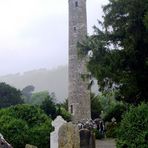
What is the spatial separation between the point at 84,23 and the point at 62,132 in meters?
34.0

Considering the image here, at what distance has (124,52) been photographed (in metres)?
24.3

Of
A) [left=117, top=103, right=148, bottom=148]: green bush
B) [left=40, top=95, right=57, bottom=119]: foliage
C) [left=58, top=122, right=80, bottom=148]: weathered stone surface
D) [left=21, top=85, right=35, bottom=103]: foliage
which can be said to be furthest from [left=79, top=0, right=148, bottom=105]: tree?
[left=21, top=85, right=35, bottom=103]: foliage

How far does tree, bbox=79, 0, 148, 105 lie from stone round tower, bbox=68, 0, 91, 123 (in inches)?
873

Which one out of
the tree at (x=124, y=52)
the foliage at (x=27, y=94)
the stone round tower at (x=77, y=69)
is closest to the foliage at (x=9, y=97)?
the stone round tower at (x=77, y=69)

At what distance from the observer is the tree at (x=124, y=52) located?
77.2ft

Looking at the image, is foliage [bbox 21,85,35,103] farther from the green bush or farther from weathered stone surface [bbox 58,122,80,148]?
the green bush

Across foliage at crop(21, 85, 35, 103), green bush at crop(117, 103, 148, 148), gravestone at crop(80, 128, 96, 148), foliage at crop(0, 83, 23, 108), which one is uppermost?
foliage at crop(21, 85, 35, 103)

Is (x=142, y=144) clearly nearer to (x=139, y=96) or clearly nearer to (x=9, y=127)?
(x=9, y=127)

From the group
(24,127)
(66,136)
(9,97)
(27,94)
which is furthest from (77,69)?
(27,94)

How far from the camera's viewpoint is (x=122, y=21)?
24.8m

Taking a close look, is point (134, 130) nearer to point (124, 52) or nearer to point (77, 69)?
point (124, 52)

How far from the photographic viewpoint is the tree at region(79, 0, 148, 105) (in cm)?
2352

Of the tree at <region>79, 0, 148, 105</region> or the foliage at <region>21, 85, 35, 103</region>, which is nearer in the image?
the tree at <region>79, 0, 148, 105</region>

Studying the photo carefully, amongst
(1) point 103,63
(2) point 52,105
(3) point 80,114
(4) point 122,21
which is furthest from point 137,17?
(3) point 80,114
